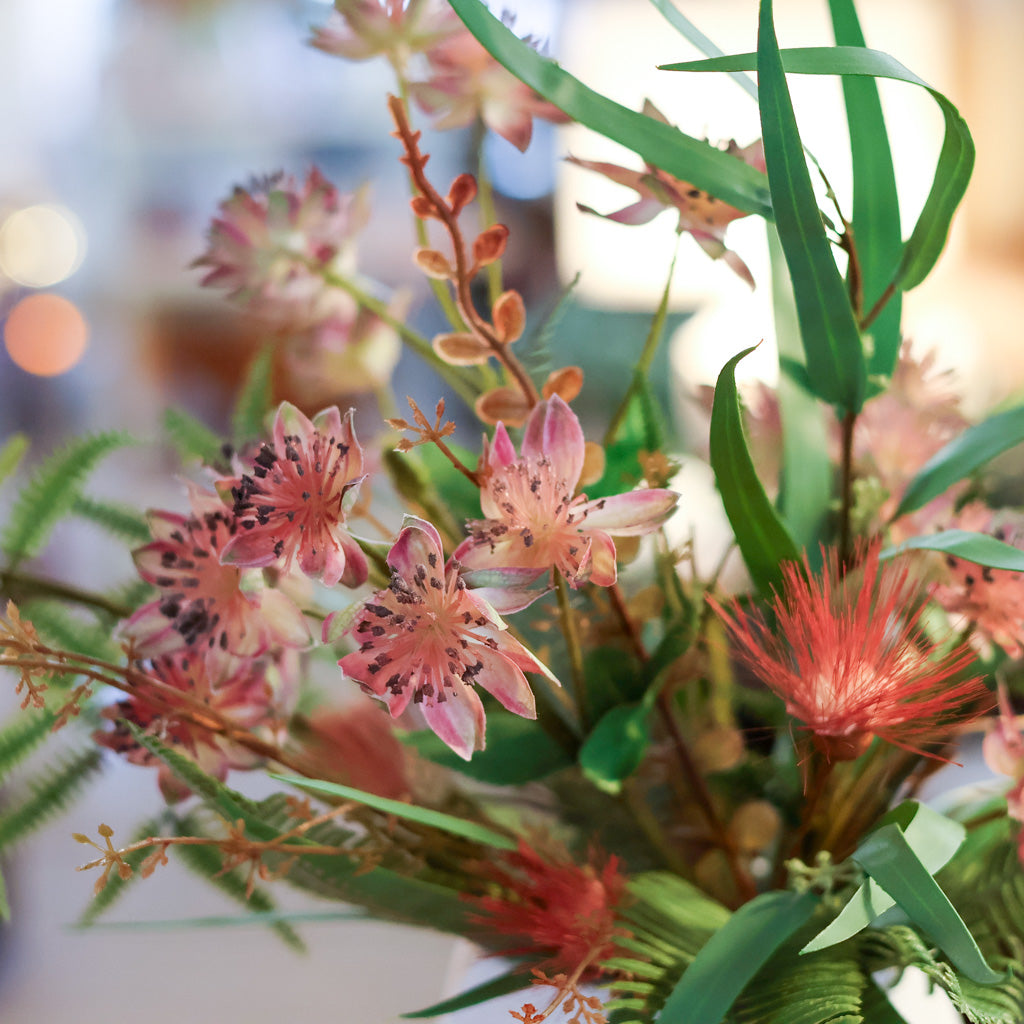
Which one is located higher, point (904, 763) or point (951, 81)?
point (951, 81)

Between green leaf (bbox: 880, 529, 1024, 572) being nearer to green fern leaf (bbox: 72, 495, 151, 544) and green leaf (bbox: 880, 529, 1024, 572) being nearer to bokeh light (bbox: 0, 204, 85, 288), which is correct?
green fern leaf (bbox: 72, 495, 151, 544)

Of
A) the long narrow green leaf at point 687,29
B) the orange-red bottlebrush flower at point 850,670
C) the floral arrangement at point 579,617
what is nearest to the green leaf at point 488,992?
the floral arrangement at point 579,617

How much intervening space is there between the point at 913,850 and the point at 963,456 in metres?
0.10

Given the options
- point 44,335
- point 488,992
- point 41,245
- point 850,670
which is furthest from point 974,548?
point 41,245

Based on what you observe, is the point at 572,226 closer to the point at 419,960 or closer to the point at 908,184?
the point at 908,184

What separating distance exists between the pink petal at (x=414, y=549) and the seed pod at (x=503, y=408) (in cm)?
6

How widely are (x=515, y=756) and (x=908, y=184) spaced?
0.75 m

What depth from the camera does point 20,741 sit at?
27cm

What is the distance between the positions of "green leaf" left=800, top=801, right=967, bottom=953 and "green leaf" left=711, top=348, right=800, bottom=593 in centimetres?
6

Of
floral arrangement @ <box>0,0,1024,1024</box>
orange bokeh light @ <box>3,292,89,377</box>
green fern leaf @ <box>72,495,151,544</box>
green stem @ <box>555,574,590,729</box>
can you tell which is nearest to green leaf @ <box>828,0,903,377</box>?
floral arrangement @ <box>0,0,1024,1024</box>

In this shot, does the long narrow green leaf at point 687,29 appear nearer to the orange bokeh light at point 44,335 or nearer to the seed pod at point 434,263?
the seed pod at point 434,263

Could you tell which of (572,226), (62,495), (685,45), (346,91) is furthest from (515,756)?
(346,91)

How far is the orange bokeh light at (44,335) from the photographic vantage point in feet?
5.72

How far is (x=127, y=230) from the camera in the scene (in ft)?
6.53
